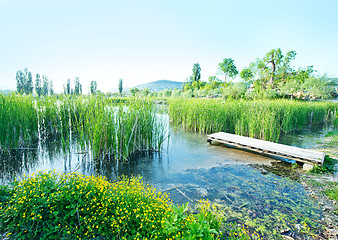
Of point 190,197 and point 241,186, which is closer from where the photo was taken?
point 190,197

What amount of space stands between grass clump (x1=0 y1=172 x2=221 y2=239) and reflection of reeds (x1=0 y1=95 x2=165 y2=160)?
118 inches

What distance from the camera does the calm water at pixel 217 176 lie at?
3367 mm

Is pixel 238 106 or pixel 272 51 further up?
pixel 272 51

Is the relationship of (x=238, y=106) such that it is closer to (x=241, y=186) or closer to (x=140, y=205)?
(x=241, y=186)

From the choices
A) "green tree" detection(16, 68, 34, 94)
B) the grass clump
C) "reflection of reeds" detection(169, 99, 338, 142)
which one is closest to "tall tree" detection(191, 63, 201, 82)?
"green tree" detection(16, 68, 34, 94)

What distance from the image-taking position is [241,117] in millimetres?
9797

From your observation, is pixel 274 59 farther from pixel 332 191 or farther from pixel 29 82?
pixel 29 82

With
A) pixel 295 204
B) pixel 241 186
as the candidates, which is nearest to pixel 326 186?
pixel 295 204

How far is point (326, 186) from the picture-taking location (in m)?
4.44

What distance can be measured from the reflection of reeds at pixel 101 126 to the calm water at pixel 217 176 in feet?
1.41

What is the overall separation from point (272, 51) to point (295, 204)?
120 feet

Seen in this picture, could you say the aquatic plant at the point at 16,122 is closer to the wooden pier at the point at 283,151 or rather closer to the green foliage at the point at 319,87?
the wooden pier at the point at 283,151

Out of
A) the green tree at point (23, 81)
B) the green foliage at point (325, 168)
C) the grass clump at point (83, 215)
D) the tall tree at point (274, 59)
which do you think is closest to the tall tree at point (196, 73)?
the tall tree at point (274, 59)

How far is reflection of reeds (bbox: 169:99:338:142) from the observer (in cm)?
914
